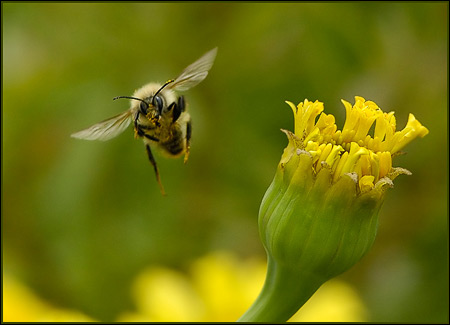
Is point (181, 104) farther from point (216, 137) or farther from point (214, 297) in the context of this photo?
point (216, 137)

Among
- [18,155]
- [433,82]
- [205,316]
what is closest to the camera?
[205,316]

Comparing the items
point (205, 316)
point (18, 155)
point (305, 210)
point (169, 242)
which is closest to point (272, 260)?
point (305, 210)

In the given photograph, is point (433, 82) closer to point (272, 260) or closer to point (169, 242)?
point (169, 242)

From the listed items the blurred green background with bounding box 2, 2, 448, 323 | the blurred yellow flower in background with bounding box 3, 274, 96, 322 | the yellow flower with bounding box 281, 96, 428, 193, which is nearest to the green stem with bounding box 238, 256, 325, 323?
the yellow flower with bounding box 281, 96, 428, 193

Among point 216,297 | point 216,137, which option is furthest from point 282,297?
point 216,137

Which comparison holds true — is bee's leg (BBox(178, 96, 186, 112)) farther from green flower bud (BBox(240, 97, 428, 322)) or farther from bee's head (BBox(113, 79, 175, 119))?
green flower bud (BBox(240, 97, 428, 322))

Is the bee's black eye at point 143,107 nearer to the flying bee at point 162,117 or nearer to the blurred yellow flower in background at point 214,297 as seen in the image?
the flying bee at point 162,117
